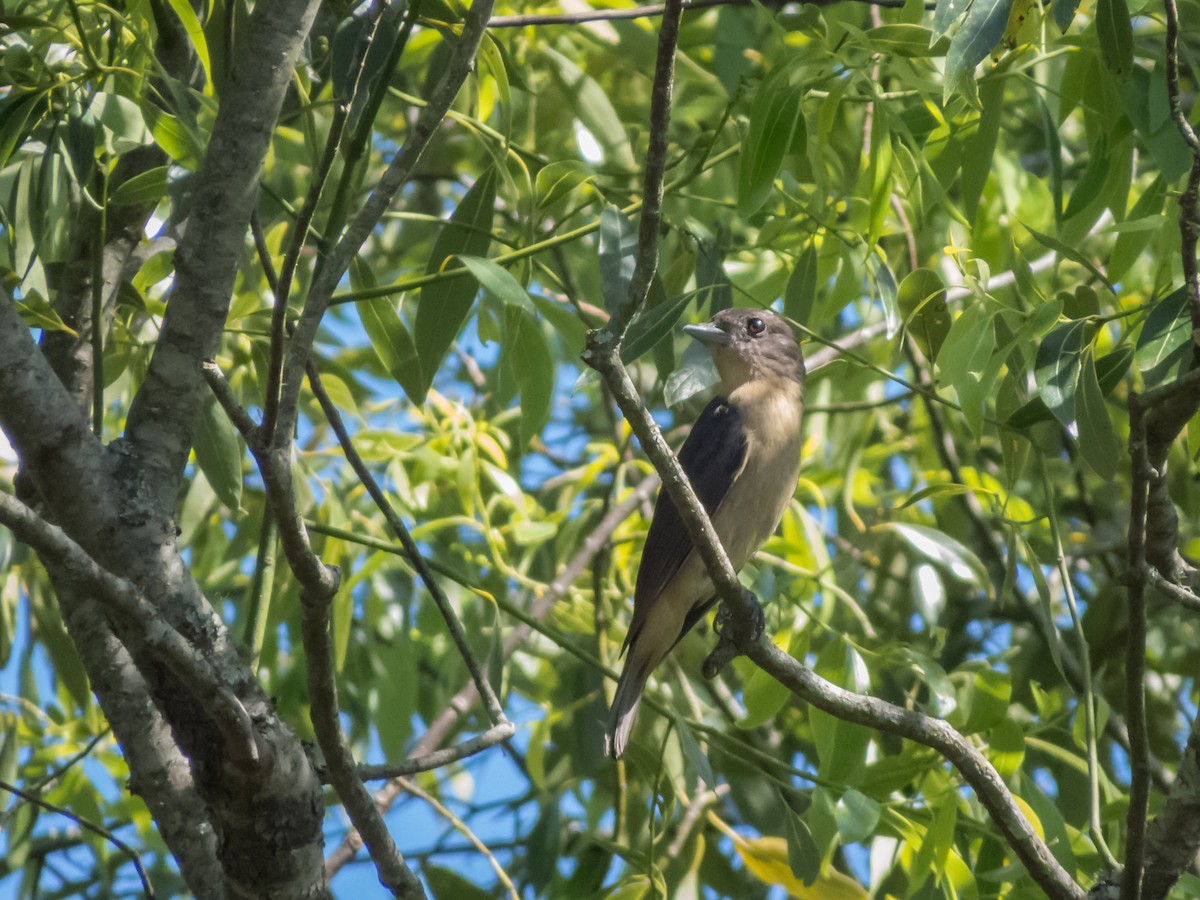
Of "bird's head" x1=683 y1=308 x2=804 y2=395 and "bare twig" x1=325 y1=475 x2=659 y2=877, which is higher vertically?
"bird's head" x1=683 y1=308 x2=804 y2=395

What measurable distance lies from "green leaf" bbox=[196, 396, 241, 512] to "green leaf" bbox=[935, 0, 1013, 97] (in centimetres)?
191

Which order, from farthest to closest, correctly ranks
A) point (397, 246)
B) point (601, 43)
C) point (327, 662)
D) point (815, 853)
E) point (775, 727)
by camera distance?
point (397, 246) → point (775, 727) → point (601, 43) → point (815, 853) → point (327, 662)

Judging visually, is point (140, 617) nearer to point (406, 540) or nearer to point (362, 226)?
point (362, 226)

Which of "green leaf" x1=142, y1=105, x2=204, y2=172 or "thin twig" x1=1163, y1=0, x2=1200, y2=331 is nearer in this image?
"thin twig" x1=1163, y1=0, x2=1200, y2=331

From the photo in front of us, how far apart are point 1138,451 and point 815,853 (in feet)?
5.04

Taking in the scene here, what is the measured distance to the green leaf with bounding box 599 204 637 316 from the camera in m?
2.69

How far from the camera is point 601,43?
4.56 metres

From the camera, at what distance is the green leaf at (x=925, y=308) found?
3176mm

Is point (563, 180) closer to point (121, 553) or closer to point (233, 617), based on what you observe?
point (121, 553)

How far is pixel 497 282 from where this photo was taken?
2.54m

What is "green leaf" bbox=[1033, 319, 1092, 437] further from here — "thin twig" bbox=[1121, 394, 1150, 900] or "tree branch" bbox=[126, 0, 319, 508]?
"tree branch" bbox=[126, 0, 319, 508]

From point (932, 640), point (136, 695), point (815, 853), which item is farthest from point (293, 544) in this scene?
point (932, 640)

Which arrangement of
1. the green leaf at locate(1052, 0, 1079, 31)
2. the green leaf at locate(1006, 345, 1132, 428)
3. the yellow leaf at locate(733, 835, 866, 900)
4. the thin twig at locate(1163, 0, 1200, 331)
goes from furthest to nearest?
the yellow leaf at locate(733, 835, 866, 900)
the green leaf at locate(1006, 345, 1132, 428)
the thin twig at locate(1163, 0, 1200, 331)
the green leaf at locate(1052, 0, 1079, 31)

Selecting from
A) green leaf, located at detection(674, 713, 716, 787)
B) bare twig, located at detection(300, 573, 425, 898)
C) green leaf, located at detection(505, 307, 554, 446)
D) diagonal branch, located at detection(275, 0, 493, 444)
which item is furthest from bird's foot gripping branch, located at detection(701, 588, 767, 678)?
diagonal branch, located at detection(275, 0, 493, 444)
